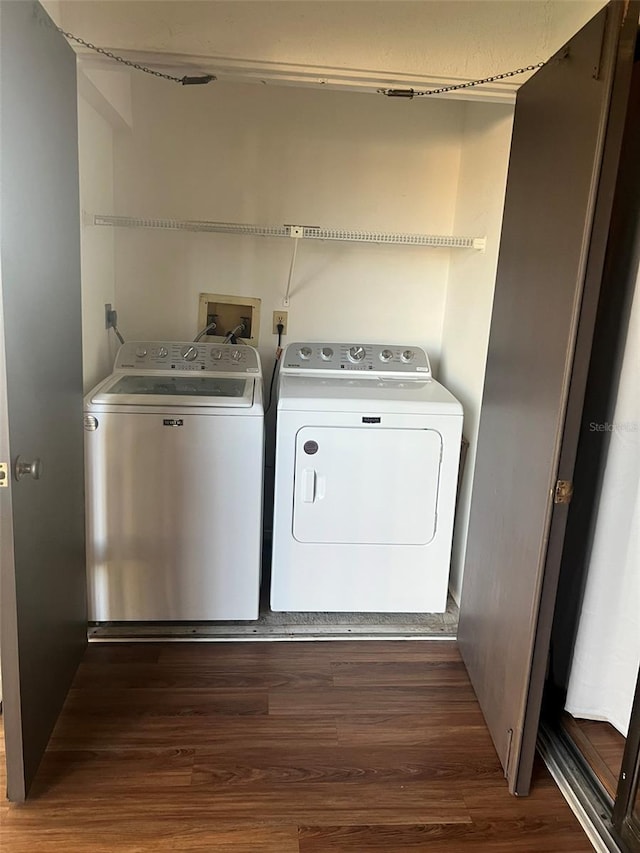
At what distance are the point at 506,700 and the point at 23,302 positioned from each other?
1.65 m

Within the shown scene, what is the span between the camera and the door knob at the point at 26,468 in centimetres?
143

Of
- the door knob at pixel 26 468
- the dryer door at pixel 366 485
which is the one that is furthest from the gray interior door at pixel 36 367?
the dryer door at pixel 366 485

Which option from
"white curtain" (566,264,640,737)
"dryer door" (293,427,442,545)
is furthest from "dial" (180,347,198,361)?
"white curtain" (566,264,640,737)

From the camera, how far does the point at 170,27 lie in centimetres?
182

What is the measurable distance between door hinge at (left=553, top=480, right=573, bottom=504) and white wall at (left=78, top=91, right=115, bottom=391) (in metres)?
1.64

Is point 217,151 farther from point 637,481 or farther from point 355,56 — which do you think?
point 637,481

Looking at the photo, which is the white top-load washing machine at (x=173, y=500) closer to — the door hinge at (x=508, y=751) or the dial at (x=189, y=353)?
the dial at (x=189, y=353)

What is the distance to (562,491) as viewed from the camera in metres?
1.54

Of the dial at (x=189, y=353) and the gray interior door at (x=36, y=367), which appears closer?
the gray interior door at (x=36, y=367)

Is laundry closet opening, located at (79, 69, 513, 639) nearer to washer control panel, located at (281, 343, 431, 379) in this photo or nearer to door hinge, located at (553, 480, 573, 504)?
washer control panel, located at (281, 343, 431, 379)

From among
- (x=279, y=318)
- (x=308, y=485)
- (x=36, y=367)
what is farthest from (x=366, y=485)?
(x=36, y=367)

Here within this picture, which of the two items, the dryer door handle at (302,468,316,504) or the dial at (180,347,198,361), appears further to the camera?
the dial at (180,347,198,361)

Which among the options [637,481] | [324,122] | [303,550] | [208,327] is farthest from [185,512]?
[324,122]

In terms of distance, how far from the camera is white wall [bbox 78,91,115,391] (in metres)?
2.26
